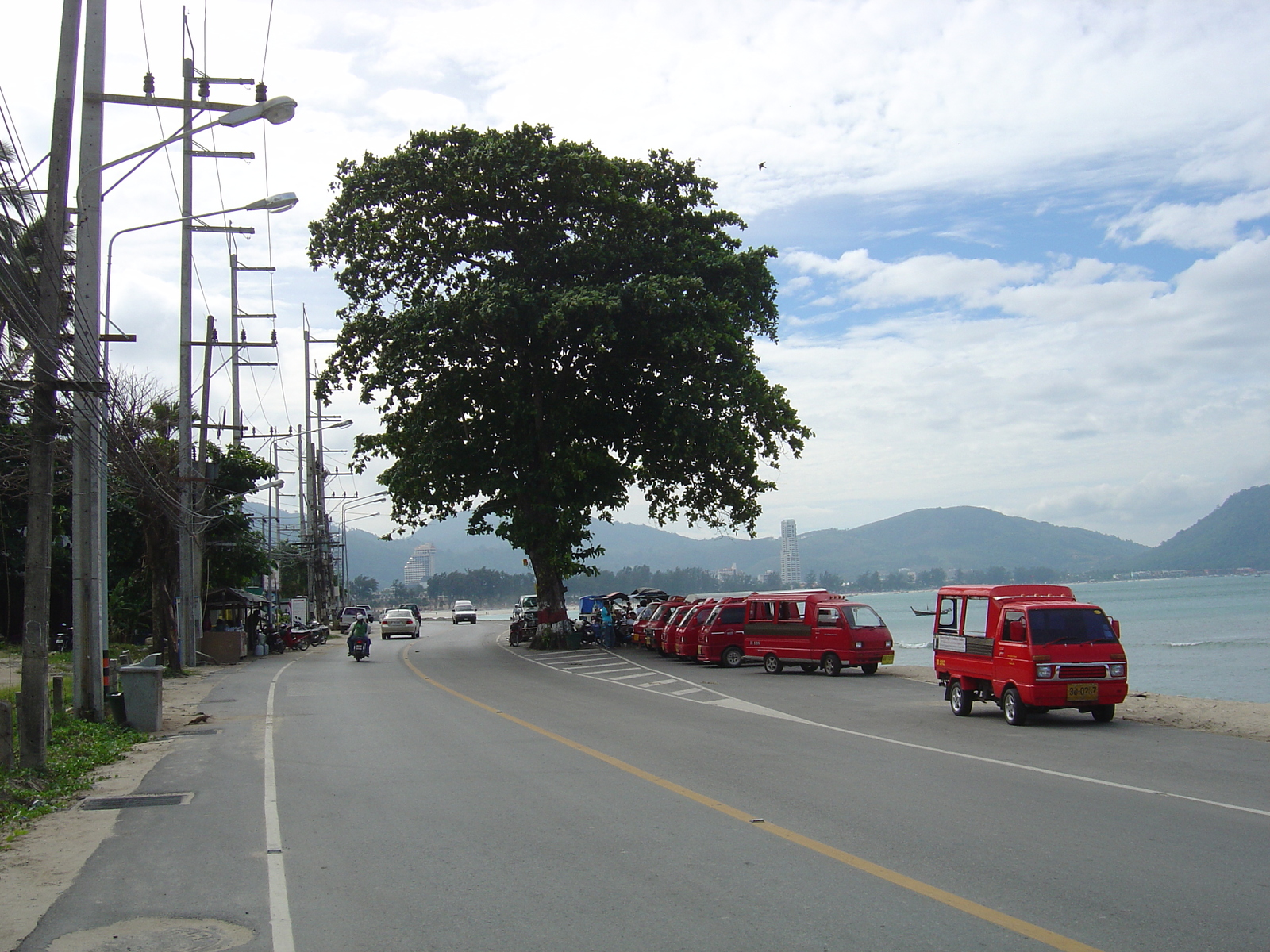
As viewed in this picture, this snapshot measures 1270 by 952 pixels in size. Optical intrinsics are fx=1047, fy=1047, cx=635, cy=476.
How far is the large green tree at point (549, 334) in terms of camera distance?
111ft

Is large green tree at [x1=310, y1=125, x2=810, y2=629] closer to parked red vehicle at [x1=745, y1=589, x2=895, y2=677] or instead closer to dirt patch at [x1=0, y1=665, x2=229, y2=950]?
parked red vehicle at [x1=745, y1=589, x2=895, y2=677]

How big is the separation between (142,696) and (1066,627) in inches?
576

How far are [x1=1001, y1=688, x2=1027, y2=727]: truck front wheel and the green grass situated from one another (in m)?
12.4

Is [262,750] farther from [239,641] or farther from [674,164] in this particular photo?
[674,164]

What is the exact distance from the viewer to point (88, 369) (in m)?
14.2

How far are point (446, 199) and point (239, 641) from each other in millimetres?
17176

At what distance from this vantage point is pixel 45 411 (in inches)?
493

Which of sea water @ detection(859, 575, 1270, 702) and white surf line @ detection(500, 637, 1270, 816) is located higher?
white surf line @ detection(500, 637, 1270, 816)

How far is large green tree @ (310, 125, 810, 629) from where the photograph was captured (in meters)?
34.0

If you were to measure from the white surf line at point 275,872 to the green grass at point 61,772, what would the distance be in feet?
6.64

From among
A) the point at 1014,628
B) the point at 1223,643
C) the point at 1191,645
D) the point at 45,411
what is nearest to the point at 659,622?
the point at 1014,628

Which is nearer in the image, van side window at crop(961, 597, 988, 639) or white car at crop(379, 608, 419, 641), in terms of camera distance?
van side window at crop(961, 597, 988, 639)

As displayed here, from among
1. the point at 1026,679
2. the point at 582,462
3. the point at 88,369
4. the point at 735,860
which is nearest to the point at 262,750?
the point at 88,369

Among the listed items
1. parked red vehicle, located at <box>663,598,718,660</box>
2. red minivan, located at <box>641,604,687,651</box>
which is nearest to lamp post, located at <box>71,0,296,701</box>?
parked red vehicle, located at <box>663,598,718,660</box>
